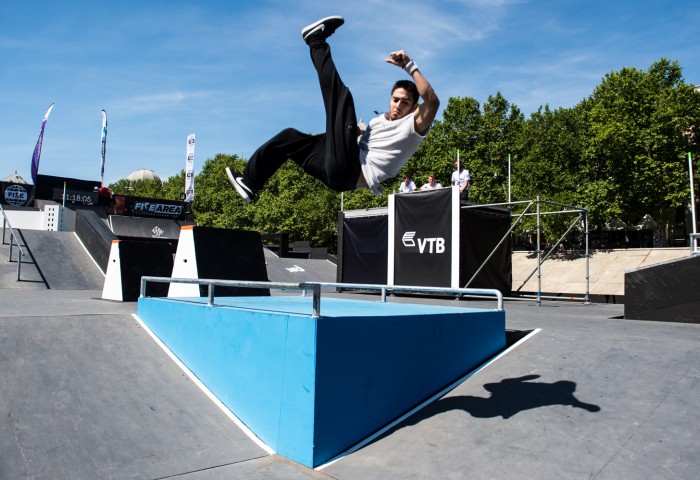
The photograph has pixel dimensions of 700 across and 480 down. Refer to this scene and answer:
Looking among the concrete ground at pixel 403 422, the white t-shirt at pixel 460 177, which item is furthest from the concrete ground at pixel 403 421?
the white t-shirt at pixel 460 177

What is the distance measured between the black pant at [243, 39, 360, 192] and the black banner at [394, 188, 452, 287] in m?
10.2

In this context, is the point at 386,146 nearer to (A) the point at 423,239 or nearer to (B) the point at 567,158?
(A) the point at 423,239

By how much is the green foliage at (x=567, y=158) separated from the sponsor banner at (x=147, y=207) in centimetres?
819

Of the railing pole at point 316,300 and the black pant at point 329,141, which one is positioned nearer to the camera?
the black pant at point 329,141

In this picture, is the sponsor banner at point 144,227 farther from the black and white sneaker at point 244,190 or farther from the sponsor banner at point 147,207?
the black and white sneaker at point 244,190

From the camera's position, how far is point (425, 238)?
49.8 feet

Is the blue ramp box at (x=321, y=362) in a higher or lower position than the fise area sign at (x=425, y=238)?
lower

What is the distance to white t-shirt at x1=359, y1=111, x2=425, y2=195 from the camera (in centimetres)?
437

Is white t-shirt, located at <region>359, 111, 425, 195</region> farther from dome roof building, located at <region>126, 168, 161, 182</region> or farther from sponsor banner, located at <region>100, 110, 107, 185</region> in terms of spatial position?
dome roof building, located at <region>126, 168, 161, 182</region>

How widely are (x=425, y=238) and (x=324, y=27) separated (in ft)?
36.3

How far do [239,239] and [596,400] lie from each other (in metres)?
6.29

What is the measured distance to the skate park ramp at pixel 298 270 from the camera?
19.8 m

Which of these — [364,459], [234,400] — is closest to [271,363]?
[234,400]

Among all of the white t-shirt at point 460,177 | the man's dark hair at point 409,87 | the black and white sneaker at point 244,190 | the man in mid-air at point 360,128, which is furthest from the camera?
the white t-shirt at point 460,177
